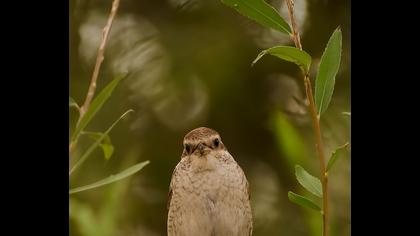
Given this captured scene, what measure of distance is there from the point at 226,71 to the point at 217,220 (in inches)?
21.5

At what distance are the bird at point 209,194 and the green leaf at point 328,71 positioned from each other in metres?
0.59

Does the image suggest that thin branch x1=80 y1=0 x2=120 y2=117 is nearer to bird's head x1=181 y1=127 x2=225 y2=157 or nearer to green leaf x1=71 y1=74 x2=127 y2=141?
green leaf x1=71 y1=74 x2=127 y2=141

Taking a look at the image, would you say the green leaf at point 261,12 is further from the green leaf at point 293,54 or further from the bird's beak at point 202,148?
the bird's beak at point 202,148

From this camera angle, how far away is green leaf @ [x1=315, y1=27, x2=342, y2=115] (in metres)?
1.00

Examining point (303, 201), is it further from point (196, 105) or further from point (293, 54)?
point (196, 105)

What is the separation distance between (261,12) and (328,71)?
129mm

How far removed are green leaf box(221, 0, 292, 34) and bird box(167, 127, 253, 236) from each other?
1.98 ft

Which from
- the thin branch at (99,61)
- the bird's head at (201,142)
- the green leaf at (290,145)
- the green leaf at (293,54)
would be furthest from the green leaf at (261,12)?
the bird's head at (201,142)

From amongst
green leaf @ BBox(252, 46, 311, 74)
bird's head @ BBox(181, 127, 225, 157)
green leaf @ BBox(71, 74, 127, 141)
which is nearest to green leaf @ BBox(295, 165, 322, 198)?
green leaf @ BBox(252, 46, 311, 74)

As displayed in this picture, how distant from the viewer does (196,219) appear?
1.62 metres
